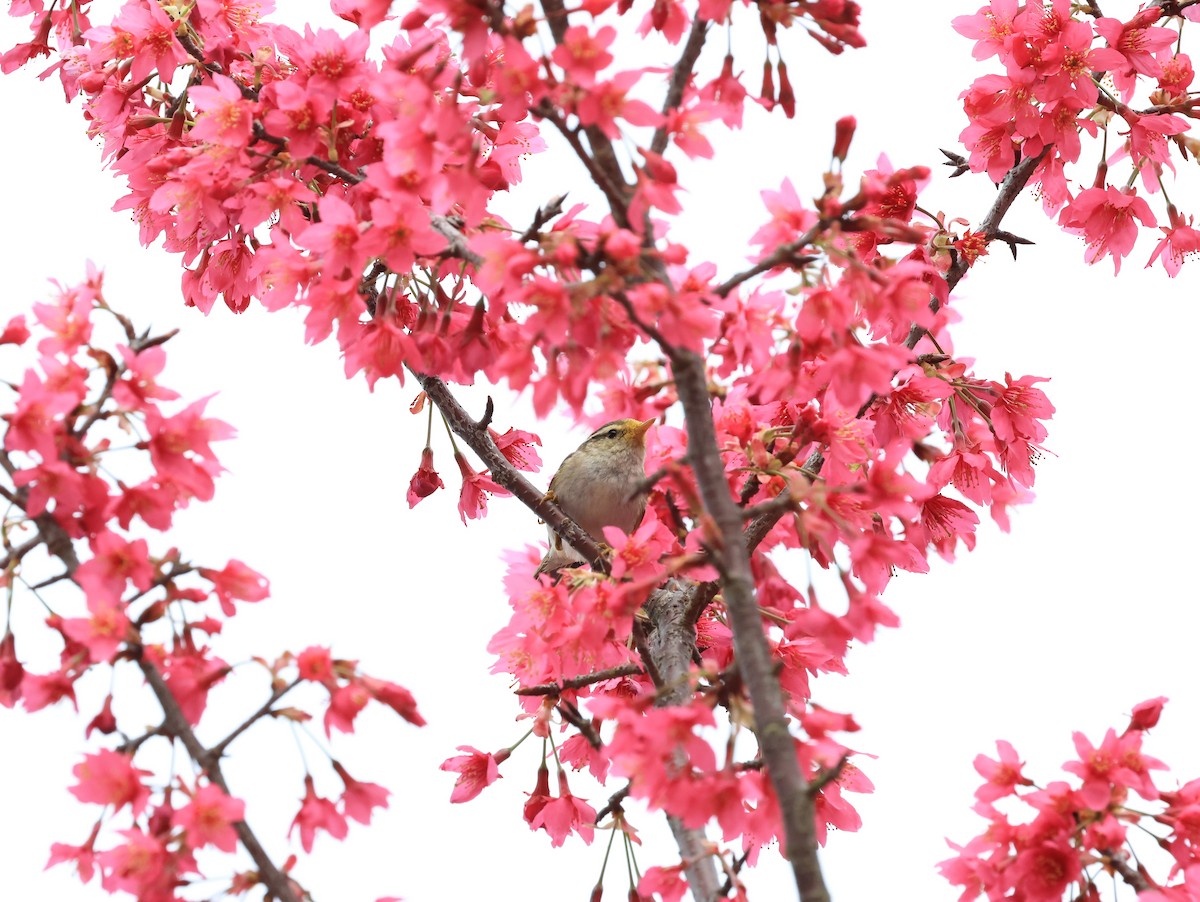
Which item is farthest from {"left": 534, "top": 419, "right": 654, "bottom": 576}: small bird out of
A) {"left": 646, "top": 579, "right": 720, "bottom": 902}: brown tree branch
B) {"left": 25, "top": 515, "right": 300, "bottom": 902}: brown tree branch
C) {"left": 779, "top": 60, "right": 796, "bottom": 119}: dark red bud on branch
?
{"left": 25, "top": 515, "right": 300, "bottom": 902}: brown tree branch

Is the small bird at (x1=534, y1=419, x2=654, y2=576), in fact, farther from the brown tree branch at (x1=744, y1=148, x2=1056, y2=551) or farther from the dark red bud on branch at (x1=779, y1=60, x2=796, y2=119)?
the dark red bud on branch at (x1=779, y1=60, x2=796, y2=119)

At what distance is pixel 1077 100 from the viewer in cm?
307

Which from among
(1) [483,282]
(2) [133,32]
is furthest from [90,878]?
(2) [133,32]

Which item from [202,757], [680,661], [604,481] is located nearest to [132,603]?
[202,757]

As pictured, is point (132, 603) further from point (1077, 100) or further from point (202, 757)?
point (1077, 100)

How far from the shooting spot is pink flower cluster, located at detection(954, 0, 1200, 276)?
10.0 ft

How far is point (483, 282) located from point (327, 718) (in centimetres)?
66

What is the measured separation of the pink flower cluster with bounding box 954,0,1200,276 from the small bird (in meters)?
1.25

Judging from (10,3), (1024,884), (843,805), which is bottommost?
(1024,884)

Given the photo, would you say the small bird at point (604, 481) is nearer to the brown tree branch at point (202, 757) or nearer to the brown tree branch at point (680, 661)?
the brown tree branch at point (680, 661)

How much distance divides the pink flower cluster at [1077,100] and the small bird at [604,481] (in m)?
1.25

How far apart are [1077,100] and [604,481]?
5.43 feet

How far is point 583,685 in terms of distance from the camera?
106 inches

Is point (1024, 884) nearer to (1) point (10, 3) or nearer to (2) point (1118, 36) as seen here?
(2) point (1118, 36)
